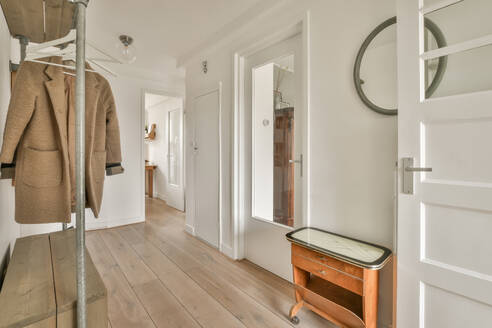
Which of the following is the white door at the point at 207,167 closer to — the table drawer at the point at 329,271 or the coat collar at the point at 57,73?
the table drawer at the point at 329,271

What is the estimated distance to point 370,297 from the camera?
1.32m

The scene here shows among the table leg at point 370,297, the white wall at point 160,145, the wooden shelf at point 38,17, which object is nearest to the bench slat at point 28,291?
the wooden shelf at point 38,17

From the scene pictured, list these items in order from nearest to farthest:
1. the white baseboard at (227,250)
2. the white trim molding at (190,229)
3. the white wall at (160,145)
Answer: the white baseboard at (227,250), the white trim molding at (190,229), the white wall at (160,145)

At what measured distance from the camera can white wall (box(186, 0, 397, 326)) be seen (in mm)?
1484

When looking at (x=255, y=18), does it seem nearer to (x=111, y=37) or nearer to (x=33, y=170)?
(x=111, y=37)

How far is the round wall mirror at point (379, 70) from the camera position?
1435mm

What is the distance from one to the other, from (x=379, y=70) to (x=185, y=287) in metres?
2.17

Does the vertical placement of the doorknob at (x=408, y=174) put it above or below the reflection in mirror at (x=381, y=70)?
below

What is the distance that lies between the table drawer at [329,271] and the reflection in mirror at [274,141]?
550 millimetres

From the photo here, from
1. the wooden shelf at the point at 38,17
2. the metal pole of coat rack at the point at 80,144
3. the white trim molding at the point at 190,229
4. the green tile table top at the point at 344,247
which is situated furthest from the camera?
the white trim molding at the point at 190,229

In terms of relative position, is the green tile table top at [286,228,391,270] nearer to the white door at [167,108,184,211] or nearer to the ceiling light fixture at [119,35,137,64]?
the ceiling light fixture at [119,35,137,64]

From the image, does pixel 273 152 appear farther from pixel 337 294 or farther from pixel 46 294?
pixel 46 294

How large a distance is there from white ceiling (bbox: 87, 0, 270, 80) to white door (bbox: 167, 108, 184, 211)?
1833mm

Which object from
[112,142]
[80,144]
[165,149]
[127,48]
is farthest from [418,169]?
[165,149]
